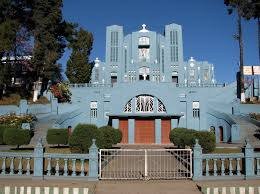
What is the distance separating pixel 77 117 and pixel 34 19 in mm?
13686

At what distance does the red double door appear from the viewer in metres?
40.9

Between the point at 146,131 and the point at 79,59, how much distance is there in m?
17.3

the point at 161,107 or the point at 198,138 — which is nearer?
the point at 198,138

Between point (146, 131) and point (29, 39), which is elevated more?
point (29, 39)

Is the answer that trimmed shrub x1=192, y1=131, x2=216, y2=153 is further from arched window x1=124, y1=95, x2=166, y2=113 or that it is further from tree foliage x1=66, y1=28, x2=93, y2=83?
tree foliage x1=66, y1=28, x2=93, y2=83

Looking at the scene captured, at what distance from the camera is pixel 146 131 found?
4109 cm

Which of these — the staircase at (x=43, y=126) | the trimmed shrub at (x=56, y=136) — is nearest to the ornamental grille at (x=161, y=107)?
the staircase at (x=43, y=126)

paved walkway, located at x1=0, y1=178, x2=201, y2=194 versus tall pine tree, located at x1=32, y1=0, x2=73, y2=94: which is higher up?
tall pine tree, located at x1=32, y1=0, x2=73, y2=94

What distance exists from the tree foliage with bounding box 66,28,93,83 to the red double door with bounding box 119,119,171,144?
14.6 metres

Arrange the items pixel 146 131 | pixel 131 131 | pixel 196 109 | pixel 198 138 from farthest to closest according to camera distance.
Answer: pixel 196 109 < pixel 146 131 < pixel 131 131 < pixel 198 138

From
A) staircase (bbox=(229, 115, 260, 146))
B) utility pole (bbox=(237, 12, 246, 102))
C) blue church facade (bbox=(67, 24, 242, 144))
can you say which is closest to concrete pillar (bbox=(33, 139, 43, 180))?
staircase (bbox=(229, 115, 260, 146))

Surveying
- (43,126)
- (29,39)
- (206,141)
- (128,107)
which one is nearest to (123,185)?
(206,141)

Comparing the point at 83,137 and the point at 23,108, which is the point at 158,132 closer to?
the point at 23,108

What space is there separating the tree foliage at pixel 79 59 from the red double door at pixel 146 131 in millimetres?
14611
